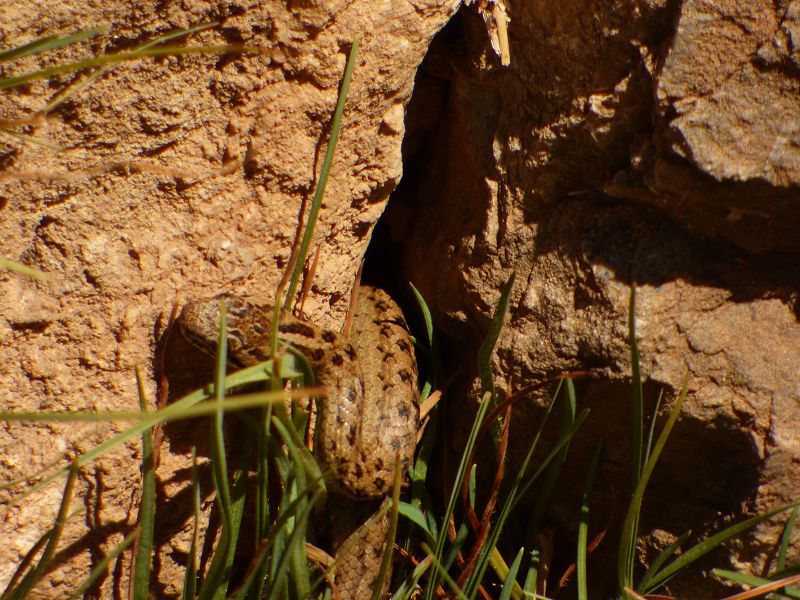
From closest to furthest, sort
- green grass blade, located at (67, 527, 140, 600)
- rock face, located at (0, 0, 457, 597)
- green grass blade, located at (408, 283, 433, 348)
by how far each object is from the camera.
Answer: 1. green grass blade, located at (67, 527, 140, 600)
2. rock face, located at (0, 0, 457, 597)
3. green grass blade, located at (408, 283, 433, 348)

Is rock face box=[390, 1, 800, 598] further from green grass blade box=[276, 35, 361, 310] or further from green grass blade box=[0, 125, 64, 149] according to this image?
green grass blade box=[0, 125, 64, 149]

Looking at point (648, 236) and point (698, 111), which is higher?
point (698, 111)

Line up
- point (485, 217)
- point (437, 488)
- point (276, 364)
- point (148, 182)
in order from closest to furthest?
1. point (276, 364)
2. point (148, 182)
3. point (485, 217)
4. point (437, 488)

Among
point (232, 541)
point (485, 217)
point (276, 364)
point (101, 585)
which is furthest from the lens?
point (485, 217)

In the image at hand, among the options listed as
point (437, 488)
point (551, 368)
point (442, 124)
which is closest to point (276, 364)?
point (551, 368)

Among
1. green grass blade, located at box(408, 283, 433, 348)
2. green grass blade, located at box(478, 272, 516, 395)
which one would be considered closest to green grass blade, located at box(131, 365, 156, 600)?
green grass blade, located at box(478, 272, 516, 395)

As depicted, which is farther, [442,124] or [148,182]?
[442,124]

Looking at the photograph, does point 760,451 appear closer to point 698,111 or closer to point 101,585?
point 698,111
